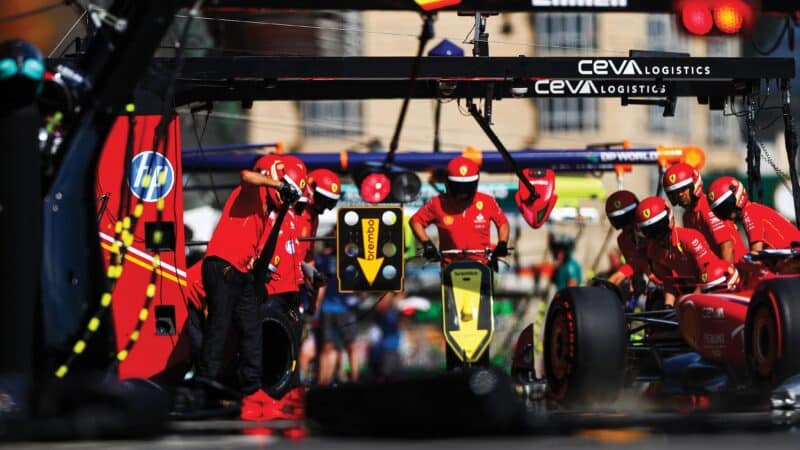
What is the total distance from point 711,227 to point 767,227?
25.3 inches

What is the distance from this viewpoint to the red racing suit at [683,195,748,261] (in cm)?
1322

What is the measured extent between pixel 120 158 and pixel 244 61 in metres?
1.20

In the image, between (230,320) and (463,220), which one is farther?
(463,220)

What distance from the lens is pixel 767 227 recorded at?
12.7 metres

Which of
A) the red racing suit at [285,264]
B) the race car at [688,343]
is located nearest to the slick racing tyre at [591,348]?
the race car at [688,343]

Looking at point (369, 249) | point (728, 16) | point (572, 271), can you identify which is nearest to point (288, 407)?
point (369, 249)

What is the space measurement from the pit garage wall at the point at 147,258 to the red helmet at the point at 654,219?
11.7 feet

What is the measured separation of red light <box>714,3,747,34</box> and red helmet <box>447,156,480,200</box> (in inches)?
96.4

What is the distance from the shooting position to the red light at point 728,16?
46.4 ft

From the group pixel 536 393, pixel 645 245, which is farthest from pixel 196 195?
pixel 536 393

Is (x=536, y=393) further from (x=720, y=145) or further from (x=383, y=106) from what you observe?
(x=720, y=145)

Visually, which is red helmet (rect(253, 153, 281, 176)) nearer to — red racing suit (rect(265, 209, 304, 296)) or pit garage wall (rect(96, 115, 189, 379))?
red racing suit (rect(265, 209, 304, 296))

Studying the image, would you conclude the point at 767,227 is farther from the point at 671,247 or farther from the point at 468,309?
the point at 468,309

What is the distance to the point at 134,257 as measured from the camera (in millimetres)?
10977
